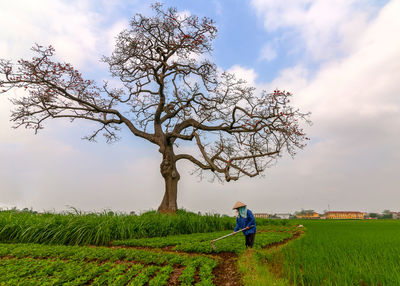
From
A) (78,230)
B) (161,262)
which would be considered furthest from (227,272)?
(78,230)

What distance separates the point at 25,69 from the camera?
43.1 feet

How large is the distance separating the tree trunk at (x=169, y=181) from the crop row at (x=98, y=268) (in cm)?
876

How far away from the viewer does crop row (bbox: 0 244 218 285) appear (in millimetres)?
4182

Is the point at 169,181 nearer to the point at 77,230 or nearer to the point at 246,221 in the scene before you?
the point at 77,230

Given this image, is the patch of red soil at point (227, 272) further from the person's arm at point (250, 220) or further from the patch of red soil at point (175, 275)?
the person's arm at point (250, 220)

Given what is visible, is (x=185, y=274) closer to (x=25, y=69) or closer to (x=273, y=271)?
(x=273, y=271)

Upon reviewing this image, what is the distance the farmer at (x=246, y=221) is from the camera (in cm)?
658

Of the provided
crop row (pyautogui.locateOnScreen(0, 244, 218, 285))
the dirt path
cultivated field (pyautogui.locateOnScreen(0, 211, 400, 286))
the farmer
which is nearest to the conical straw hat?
the farmer

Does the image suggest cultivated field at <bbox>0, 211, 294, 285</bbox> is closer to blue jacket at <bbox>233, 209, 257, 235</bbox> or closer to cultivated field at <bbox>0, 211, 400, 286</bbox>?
cultivated field at <bbox>0, 211, 400, 286</bbox>

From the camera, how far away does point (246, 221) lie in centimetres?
668

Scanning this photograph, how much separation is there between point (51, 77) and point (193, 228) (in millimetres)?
10734

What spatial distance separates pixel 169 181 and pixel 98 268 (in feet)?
33.9

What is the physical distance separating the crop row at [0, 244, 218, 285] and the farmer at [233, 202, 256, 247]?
161 centimetres

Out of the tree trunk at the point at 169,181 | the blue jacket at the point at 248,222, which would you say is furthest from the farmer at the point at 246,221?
the tree trunk at the point at 169,181
